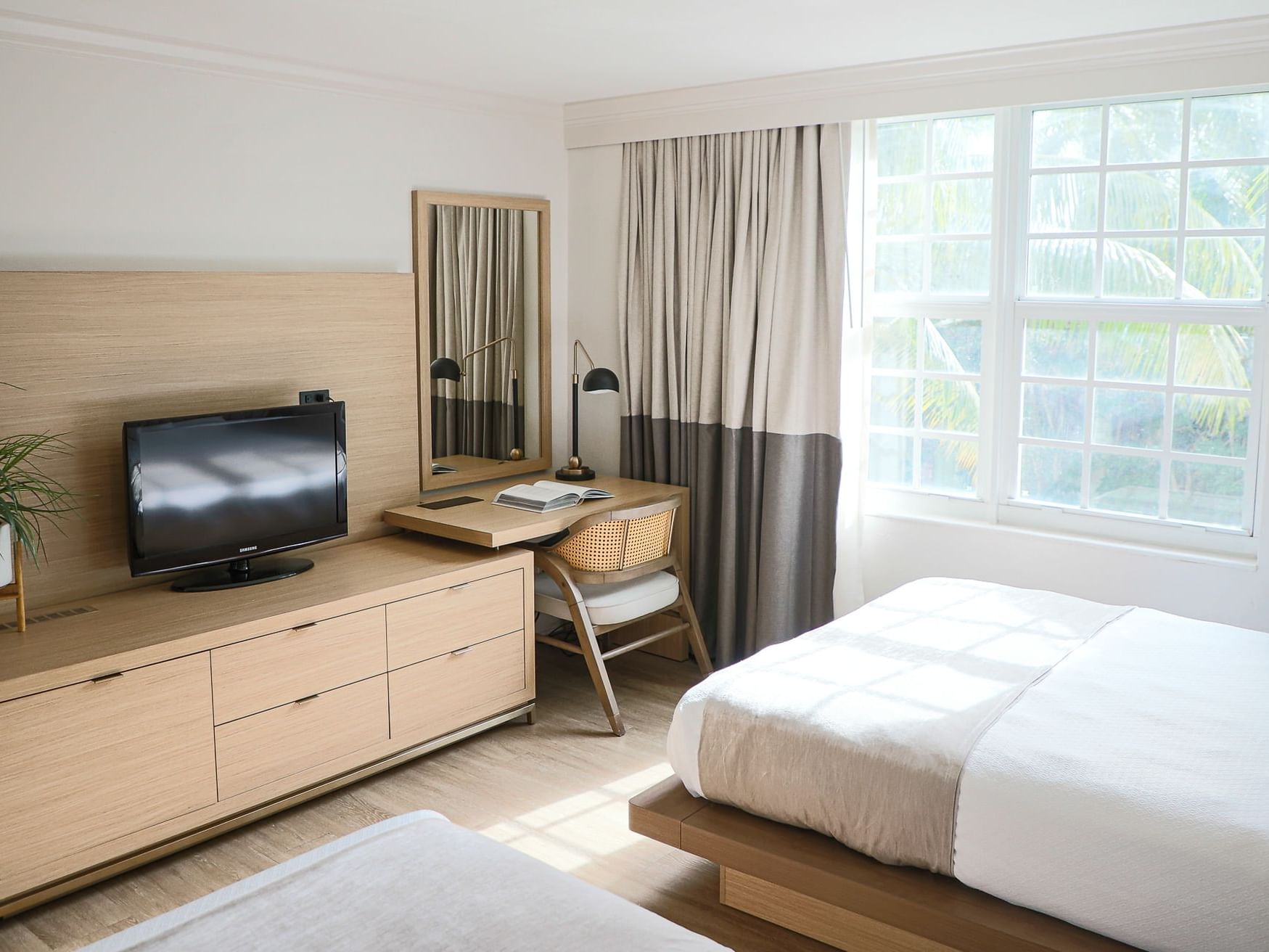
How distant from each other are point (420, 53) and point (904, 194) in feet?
6.22

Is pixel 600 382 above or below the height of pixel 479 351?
below

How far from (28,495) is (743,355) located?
2589 mm

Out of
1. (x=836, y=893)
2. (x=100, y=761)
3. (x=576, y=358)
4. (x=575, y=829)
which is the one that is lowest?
(x=575, y=829)

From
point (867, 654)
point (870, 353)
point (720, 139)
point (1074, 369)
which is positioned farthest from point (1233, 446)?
point (720, 139)

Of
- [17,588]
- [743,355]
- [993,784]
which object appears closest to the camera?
[993,784]

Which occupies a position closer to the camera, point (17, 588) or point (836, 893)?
point (836, 893)

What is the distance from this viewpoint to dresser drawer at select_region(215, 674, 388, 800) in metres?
3.07

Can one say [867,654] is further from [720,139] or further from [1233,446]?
[720,139]

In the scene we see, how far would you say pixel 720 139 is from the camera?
433 centimetres

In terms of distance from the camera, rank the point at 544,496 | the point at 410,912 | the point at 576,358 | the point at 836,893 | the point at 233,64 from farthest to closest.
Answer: the point at 576,358 < the point at 544,496 < the point at 233,64 < the point at 836,893 < the point at 410,912

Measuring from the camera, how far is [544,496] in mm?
4094

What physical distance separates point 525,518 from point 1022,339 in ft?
6.41

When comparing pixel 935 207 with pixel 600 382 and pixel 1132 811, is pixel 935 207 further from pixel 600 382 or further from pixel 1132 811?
pixel 1132 811

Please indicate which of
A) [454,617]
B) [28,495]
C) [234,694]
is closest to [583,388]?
[454,617]
